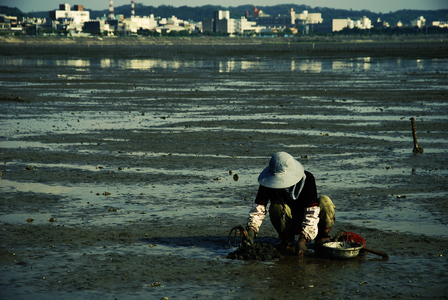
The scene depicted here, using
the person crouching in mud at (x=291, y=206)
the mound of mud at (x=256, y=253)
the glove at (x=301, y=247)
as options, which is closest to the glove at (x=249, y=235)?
the person crouching in mud at (x=291, y=206)

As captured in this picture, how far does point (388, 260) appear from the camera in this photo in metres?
6.85

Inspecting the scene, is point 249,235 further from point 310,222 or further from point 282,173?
point 282,173

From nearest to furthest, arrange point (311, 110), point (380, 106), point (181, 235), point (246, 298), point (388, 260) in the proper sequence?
point (246, 298)
point (388, 260)
point (181, 235)
point (311, 110)
point (380, 106)

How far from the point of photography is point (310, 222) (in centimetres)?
675

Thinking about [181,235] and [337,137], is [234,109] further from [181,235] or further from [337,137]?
[181,235]

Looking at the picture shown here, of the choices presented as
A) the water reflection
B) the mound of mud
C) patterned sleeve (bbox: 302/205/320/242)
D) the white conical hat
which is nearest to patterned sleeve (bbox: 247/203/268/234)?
the mound of mud

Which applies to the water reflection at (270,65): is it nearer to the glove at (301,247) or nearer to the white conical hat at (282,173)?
the glove at (301,247)

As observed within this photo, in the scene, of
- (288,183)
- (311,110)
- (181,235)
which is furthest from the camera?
(311,110)

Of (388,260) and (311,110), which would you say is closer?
(388,260)

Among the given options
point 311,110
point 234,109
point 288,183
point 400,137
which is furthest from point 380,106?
point 288,183

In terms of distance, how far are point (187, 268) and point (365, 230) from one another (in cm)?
285

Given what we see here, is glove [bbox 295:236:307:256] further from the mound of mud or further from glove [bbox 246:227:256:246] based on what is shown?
glove [bbox 246:227:256:246]

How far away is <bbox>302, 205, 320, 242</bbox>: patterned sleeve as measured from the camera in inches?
265

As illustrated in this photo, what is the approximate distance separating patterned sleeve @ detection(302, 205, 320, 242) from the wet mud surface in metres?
0.36
